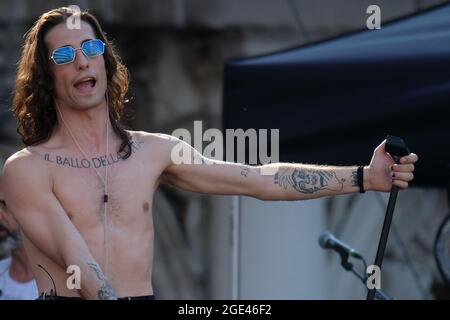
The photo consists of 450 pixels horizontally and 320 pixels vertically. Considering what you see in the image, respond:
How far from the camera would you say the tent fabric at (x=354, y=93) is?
15.4ft

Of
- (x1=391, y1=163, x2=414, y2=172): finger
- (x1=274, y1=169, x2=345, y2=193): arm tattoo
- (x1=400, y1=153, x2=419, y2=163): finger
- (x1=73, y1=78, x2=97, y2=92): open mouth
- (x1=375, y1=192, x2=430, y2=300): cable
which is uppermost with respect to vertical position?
(x1=73, y1=78, x2=97, y2=92): open mouth

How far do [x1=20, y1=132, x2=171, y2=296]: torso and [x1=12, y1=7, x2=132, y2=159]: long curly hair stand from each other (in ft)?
0.29

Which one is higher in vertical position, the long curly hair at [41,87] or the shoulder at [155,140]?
the long curly hair at [41,87]

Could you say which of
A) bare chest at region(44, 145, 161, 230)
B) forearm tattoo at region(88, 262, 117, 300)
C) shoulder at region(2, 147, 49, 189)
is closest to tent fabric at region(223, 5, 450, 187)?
bare chest at region(44, 145, 161, 230)

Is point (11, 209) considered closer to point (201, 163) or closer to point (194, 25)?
point (201, 163)

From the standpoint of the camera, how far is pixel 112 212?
4.09m

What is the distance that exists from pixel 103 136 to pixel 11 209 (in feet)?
1.43

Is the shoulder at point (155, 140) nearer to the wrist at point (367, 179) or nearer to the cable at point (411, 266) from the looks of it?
the wrist at point (367, 179)

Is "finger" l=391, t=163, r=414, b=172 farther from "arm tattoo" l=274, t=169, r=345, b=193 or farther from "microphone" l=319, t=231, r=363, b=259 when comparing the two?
"microphone" l=319, t=231, r=363, b=259

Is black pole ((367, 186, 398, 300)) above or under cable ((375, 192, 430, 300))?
above

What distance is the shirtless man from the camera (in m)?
3.98

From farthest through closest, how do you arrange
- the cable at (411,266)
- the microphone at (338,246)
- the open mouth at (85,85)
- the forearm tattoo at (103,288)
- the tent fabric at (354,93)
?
the cable at (411,266) → the microphone at (338,246) → the tent fabric at (354,93) → the open mouth at (85,85) → the forearm tattoo at (103,288)

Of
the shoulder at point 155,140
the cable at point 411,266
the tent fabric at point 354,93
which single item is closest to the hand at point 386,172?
the tent fabric at point 354,93
